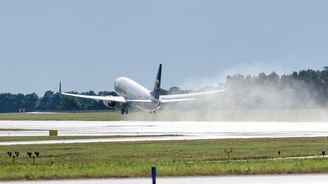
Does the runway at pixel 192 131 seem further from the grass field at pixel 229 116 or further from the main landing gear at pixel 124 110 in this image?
the main landing gear at pixel 124 110

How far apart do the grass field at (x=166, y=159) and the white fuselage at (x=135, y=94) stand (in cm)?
8400

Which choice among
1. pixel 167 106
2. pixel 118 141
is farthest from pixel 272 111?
pixel 118 141

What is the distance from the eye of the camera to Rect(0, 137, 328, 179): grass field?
153ft

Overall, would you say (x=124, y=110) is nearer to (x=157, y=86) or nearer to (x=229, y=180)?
(x=157, y=86)

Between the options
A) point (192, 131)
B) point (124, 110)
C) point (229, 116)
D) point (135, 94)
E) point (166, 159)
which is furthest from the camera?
point (135, 94)

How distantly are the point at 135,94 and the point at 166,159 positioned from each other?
119 meters

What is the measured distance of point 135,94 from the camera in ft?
583

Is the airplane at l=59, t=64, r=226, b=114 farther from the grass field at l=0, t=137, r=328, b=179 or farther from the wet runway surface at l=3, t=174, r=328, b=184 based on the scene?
the wet runway surface at l=3, t=174, r=328, b=184

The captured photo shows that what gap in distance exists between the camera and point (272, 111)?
18225 cm

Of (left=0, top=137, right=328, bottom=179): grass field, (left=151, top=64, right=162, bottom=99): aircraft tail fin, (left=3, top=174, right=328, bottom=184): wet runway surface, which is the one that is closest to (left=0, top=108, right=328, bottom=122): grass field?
(left=151, top=64, right=162, bottom=99): aircraft tail fin

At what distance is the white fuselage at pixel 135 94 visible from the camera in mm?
165250

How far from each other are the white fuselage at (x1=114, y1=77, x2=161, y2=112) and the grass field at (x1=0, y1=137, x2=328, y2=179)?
84.0m

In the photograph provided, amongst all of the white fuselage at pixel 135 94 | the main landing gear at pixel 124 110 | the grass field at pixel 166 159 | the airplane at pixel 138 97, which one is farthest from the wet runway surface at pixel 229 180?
the main landing gear at pixel 124 110

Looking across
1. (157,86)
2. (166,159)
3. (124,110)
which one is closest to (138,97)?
(124,110)
